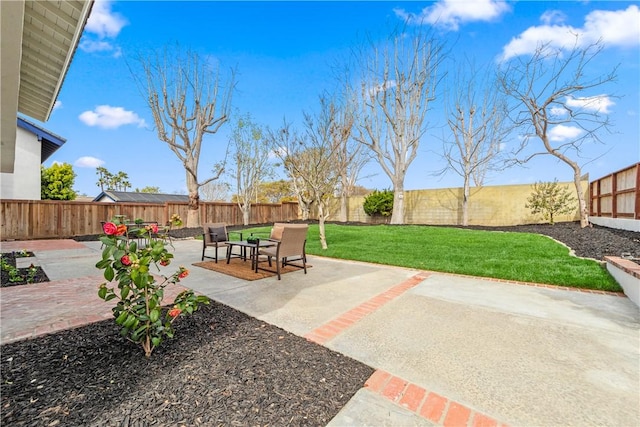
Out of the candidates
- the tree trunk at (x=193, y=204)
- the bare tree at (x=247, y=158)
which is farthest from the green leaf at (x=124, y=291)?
the bare tree at (x=247, y=158)

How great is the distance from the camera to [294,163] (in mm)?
8273

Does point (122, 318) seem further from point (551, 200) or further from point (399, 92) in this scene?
point (399, 92)

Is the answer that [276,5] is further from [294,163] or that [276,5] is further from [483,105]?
[483,105]

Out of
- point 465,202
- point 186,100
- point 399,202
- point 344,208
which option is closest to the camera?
point 186,100

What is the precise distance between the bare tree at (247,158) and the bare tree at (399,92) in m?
6.69

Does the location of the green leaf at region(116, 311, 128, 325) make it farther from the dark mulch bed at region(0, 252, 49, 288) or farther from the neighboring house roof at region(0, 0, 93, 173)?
the dark mulch bed at region(0, 252, 49, 288)

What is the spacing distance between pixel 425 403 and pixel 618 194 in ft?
35.9

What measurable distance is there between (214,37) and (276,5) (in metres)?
3.36

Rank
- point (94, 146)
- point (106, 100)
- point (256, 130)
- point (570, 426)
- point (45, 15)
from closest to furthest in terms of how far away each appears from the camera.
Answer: point (570, 426)
point (45, 15)
point (106, 100)
point (256, 130)
point (94, 146)

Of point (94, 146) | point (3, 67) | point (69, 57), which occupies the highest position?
point (94, 146)

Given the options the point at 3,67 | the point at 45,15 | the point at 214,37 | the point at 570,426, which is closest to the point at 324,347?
the point at 570,426

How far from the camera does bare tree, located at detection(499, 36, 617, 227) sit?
9.12 meters

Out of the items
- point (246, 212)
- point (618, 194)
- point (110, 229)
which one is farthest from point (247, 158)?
point (618, 194)

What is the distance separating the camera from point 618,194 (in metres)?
8.56
